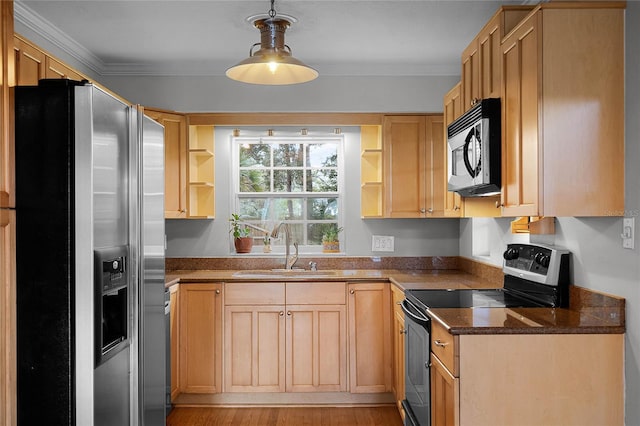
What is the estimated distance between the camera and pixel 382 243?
15.2ft

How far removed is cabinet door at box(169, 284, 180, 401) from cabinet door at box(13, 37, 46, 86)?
1654 millimetres

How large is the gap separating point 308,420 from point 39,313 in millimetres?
2272

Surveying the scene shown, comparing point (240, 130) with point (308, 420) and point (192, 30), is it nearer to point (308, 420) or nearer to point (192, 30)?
point (192, 30)

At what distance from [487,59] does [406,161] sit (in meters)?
1.59

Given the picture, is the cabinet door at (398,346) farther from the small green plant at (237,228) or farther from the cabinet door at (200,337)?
the small green plant at (237,228)

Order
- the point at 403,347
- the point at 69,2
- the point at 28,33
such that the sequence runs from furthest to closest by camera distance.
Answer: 1. the point at 403,347
2. the point at 28,33
3. the point at 69,2

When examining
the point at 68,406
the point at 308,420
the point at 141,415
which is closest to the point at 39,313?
the point at 68,406

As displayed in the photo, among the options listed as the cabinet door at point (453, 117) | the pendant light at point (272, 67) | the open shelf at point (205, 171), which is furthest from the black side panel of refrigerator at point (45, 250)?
the open shelf at point (205, 171)

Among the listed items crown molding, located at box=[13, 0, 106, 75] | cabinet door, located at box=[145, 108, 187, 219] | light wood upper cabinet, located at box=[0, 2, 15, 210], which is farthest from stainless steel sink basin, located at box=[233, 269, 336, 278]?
light wood upper cabinet, located at box=[0, 2, 15, 210]

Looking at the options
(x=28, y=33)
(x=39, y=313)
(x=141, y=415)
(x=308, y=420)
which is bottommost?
(x=308, y=420)

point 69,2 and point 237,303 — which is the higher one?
point 69,2

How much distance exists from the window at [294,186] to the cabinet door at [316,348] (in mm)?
819

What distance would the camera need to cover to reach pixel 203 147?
4602 mm

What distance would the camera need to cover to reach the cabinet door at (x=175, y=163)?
163 inches
